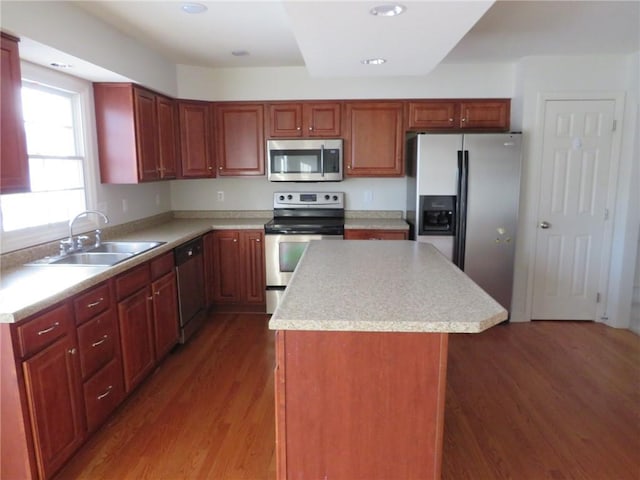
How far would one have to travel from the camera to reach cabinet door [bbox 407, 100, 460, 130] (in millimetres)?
4047

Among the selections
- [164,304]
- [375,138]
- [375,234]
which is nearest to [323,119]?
[375,138]

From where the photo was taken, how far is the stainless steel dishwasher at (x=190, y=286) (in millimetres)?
3354

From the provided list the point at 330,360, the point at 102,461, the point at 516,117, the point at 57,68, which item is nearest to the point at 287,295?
the point at 330,360

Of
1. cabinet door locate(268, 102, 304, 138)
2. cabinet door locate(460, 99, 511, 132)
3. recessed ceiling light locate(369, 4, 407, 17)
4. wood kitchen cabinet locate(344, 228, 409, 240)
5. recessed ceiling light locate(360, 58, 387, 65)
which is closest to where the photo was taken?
recessed ceiling light locate(369, 4, 407, 17)

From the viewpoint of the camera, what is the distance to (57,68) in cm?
272

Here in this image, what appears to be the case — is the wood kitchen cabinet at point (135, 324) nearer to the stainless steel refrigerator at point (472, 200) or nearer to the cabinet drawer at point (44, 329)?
the cabinet drawer at point (44, 329)

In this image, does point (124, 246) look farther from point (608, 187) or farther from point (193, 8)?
point (608, 187)

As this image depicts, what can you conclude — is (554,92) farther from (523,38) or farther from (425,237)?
(425,237)

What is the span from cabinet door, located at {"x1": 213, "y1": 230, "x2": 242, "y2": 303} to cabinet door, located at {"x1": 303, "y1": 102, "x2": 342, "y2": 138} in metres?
1.27

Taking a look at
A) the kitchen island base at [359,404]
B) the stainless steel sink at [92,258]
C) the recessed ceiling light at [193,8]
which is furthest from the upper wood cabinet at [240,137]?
the kitchen island base at [359,404]

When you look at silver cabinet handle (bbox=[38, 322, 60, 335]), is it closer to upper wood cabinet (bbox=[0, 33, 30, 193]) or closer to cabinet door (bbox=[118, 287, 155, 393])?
cabinet door (bbox=[118, 287, 155, 393])

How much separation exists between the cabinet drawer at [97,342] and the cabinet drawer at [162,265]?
541 mm

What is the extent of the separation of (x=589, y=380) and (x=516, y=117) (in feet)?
7.67

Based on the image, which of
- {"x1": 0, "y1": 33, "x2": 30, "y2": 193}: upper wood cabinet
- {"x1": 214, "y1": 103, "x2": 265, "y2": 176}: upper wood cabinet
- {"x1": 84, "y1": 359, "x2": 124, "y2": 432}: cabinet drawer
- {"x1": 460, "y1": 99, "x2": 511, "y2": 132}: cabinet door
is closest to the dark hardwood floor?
{"x1": 84, "y1": 359, "x2": 124, "y2": 432}: cabinet drawer
